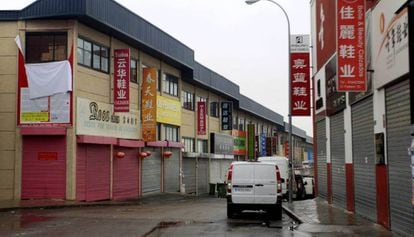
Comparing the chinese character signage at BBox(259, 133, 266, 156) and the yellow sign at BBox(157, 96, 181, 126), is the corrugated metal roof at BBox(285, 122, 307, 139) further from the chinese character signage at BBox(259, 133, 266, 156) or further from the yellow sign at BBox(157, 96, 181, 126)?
the yellow sign at BBox(157, 96, 181, 126)

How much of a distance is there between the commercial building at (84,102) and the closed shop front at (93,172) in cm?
5

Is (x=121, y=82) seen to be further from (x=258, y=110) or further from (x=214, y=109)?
(x=258, y=110)

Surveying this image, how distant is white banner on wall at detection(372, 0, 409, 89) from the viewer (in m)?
12.6

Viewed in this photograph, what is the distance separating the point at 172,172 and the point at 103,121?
11133mm

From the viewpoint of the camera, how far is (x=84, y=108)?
Answer: 88.4 ft

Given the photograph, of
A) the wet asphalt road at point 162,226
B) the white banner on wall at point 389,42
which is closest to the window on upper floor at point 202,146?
the wet asphalt road at point 162,226

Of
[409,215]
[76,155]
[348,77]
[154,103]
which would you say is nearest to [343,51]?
[348,77]

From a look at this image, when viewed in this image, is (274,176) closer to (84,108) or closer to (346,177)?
(346,177)

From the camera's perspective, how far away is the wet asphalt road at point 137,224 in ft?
47.5

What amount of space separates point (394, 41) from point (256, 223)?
7.12 metres

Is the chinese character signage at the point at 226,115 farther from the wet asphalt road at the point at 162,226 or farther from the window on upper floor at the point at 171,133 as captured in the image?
the wet asphalt road at the point at 162,226

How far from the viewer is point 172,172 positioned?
39031mm

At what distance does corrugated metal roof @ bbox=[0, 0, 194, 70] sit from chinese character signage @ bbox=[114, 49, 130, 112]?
52.0 inches

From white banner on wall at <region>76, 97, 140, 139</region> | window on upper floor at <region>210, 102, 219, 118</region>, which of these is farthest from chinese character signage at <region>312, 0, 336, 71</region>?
window on upper floor at <region>210, 102, 219, 118</region>
